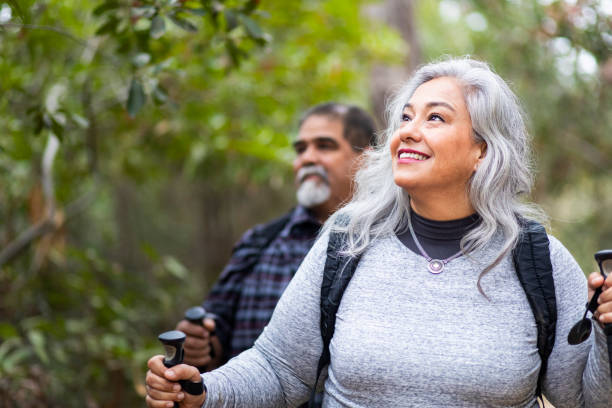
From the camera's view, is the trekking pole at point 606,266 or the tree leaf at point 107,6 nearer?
the trekking pole at point 606,266

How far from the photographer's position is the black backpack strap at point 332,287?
1.79m

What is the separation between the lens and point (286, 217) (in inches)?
117

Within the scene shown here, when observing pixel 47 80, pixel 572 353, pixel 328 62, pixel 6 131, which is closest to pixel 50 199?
pixel 6 131

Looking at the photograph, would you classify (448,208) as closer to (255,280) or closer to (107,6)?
(255,280)

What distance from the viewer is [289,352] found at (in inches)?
72.4

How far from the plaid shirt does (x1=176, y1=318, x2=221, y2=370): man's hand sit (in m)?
0.19

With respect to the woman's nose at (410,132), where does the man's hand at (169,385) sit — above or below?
below

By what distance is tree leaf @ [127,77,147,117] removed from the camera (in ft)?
7.25

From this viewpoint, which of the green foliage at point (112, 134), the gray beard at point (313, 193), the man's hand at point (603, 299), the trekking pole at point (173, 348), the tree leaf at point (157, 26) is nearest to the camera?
the man's hand at point (603, 299)

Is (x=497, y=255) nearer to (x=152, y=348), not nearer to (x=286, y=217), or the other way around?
(x=286, y=217)

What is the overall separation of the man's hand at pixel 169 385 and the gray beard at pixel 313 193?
1.37 meters

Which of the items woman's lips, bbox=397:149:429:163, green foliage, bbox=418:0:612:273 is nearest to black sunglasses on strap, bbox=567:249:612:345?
woman's lips, bbox=397:149:429:163

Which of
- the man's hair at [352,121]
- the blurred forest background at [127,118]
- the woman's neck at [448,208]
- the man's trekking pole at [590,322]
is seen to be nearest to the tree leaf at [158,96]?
the blurred forest background at [127,118]

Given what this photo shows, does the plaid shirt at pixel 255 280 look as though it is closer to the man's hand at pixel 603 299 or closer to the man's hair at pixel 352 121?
the man's hair at pixel 352 121
